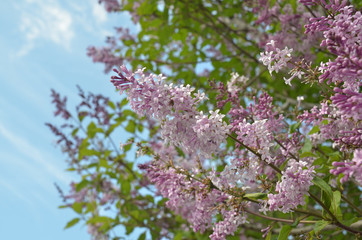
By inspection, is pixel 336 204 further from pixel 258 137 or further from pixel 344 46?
pixel 344 46

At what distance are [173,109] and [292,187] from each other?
35.9 inches

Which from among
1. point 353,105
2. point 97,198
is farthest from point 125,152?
point 353,105

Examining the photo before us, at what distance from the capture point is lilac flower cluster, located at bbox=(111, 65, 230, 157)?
2238 mm

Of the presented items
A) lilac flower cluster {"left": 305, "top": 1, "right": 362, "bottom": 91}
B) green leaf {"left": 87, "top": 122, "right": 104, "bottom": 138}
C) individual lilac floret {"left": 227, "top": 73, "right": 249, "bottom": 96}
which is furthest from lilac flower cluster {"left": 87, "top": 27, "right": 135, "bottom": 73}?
lilac flower cluster {"left": 305, "top": 1, "right": 362, "bottom": 91}

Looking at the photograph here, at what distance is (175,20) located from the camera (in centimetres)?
637

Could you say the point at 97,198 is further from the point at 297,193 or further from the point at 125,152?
the point at 297,193

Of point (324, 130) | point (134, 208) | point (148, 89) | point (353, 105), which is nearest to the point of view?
point (353, 105)

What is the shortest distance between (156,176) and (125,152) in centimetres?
334

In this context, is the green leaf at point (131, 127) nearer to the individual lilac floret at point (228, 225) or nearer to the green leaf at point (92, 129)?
the green leaf at point (92, 129)

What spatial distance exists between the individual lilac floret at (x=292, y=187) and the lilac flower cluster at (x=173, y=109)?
1.62ft

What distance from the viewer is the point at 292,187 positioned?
230 centimetres

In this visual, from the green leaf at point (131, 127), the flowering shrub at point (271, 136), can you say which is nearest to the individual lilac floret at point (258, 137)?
the flowering shrub at point (271, 136)

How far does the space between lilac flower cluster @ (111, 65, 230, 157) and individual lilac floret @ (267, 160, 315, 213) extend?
495mm

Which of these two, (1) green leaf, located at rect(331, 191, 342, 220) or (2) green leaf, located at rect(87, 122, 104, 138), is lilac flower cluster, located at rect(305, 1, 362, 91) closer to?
(1) green leaf, located at rect(331, 191, 342, 220)
